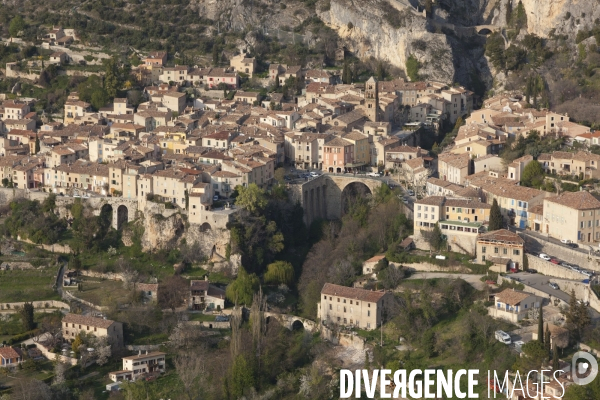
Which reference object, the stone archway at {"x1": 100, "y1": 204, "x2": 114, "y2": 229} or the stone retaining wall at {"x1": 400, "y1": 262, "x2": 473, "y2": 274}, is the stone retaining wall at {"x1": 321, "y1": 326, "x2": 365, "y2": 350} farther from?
the stone archway at {"x1": 100, "y1": 204, "x2": 114, "y2": 229}

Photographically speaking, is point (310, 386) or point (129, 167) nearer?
point (310, 386)

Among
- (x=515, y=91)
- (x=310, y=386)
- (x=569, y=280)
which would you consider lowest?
(x=310, y=386)

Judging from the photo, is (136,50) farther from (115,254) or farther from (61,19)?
(115,254)

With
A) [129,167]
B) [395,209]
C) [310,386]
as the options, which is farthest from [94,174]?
[310,386]

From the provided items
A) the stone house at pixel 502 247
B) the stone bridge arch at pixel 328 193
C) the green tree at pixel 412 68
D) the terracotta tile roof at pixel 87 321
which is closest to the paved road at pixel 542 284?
the stone house at pixel 502 247

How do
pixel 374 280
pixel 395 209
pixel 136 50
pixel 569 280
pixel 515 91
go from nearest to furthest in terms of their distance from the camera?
pixel 569 280 < pixel 374 280 < pixel 395 209 < pixel 515 91 < pixel 136 50

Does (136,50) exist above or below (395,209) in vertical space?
above

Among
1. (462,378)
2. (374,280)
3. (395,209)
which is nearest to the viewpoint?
(462,378)
